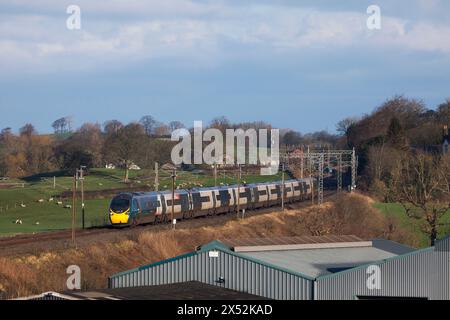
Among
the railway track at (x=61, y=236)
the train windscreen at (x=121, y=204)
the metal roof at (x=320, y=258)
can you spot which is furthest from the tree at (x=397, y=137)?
the metal roof at (x=320, y=258)

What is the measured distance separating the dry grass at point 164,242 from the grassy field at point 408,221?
1752mm

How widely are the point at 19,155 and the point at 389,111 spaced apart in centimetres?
5579

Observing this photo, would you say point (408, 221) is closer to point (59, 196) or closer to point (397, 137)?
point (59, 196)

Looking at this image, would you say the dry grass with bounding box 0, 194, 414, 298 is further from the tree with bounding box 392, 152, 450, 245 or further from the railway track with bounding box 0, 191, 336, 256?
the tree with bounding box 392, 152, 450, 245

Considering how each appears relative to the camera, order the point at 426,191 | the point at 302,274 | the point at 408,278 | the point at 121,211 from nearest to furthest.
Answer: the point at 302,274 < the point at 408,278 < the point at 121,211 < the point at 426,191

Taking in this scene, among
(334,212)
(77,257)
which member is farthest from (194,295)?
(334,212)

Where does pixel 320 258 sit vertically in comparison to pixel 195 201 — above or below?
below

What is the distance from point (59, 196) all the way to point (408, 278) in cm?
5865

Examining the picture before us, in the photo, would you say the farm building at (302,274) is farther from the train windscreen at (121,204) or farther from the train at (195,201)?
the train at (195,201)

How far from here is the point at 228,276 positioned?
95.7ft

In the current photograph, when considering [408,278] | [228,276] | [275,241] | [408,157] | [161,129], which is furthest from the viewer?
[161,129]

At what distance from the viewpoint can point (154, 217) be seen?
2378 inches

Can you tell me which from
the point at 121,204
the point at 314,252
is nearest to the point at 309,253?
the point at 314,252

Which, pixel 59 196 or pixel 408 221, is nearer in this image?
pixel 408 221
